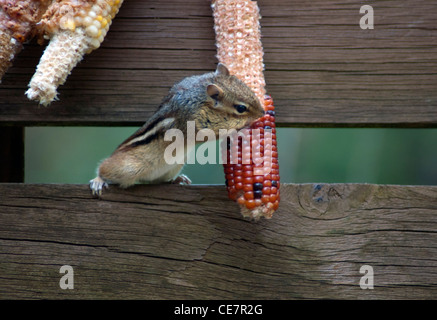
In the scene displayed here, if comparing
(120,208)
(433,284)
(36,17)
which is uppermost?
(36,17)

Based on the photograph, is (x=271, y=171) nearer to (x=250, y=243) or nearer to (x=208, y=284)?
(x=250, y=243)

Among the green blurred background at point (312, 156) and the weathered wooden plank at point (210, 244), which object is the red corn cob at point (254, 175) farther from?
the green blurred background at point (312, 156)

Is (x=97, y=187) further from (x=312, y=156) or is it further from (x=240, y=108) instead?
(x=312, y=156)

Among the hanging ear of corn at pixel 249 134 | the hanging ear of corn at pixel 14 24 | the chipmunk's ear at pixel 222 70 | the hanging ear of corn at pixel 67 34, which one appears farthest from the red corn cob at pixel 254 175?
the hanging ear of corn at pixel 14 24

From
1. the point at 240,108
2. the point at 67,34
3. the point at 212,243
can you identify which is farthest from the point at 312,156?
the point at 67,34

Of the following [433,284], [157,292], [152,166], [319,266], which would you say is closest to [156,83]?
[152,166]

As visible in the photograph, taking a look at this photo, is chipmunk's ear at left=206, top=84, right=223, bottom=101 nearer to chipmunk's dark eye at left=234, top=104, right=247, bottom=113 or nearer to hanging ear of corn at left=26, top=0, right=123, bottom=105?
chipmunk's dark eye at left=234, top=104, right=247, bottom=113

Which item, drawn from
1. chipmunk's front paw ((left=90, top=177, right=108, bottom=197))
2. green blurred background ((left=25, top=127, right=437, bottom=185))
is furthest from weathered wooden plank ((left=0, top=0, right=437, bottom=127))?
green blurred background ((left=25, top=127, right=437, bottom=185))
